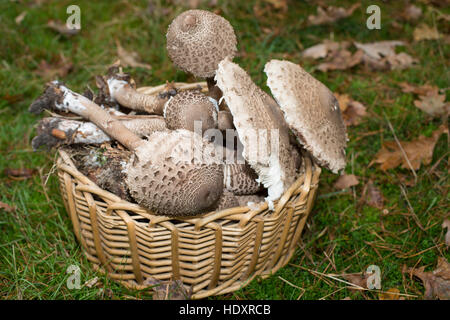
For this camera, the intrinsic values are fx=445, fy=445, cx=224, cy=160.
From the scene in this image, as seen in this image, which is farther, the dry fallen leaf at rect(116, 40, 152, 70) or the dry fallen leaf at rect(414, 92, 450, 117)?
the dry fallen leaf at rect(116, 40, 152, 70)

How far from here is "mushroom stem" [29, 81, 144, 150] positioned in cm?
265

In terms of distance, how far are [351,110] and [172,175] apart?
2283 mm

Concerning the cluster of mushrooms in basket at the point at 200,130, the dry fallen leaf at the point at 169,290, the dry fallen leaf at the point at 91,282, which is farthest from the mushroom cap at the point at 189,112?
the dry fallen leaf at the point at 91,282

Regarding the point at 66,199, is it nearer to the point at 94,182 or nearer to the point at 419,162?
the point at 94,182

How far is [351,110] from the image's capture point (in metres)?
3.87

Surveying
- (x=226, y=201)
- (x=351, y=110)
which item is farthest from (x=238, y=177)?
(x=351, y=110)

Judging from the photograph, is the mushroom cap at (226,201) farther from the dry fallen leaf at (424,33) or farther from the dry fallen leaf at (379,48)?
the dry fallen leaf at (424,33)

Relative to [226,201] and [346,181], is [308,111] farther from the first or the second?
[346,181]

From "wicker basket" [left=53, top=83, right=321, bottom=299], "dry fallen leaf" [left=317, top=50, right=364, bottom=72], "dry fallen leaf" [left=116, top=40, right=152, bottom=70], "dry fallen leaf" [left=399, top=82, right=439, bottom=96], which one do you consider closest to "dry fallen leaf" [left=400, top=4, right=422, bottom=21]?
"dry fallen leaf" [left=317, top=50, right=364, bottom=72]

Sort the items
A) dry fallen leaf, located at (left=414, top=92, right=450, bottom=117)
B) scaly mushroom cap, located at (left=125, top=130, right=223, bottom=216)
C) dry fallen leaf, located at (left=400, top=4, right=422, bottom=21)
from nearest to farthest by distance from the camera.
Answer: scaly mushroom cap, located at (left=125, top=130, right=223, bottom=216) < dry fallen leaf, located at (left=414, top=92, right=450, bottom=117) < dry fallen leaf, located at (left=400, top=4, right=422, bottom=21)

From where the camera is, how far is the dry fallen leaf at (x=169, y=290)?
246 centimetres

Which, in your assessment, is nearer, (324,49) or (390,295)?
(390,295)

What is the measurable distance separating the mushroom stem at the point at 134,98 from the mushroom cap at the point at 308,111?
2.48 ft

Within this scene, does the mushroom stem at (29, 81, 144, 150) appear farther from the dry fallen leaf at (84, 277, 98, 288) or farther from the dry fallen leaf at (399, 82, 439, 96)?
the dry fallen leaf at (399, 82, 439, 96)
